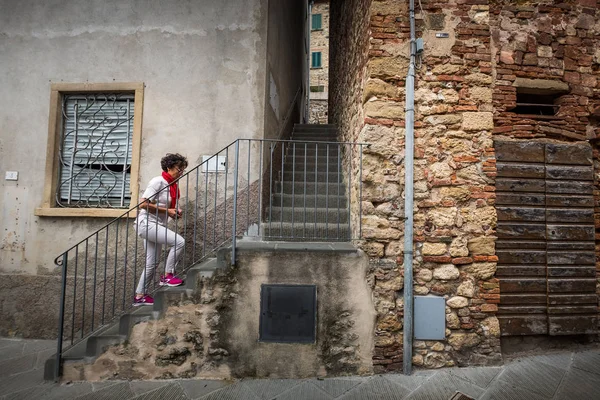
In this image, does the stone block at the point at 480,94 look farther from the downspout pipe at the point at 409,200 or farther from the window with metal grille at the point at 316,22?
the window with metal grille at the point at 316,22

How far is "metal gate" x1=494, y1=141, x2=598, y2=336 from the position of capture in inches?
129

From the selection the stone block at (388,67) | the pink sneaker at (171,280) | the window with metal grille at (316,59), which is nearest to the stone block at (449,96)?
the stone block at (388,67)

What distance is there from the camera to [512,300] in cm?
328

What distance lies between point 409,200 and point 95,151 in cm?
426

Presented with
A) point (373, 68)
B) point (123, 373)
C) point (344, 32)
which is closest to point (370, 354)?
point (123, 373)

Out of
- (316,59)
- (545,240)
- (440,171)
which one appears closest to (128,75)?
(440,171)

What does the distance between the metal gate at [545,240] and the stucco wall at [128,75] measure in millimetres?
3174

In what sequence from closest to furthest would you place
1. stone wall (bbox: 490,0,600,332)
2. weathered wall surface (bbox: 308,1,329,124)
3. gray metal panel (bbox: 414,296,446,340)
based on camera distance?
gray metal panel (bbox: 414,296,446,340) → stone wall (bbox: 490,0,600,332) → weathered wall surface (bbox: 308,1,329,124)

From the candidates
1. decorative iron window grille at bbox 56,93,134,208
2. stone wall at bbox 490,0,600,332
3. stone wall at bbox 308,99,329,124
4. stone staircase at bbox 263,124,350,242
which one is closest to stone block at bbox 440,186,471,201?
stone wall at bbox 490,0,600,332

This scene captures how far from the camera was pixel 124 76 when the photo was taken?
4.29 metres

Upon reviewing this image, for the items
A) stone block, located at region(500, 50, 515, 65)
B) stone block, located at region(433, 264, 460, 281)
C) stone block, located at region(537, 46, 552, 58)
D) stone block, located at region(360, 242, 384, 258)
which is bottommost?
stone block, located at region(433, 264, 460, 281)

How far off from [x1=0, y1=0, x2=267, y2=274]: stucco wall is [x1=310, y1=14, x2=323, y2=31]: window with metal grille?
1467 cm

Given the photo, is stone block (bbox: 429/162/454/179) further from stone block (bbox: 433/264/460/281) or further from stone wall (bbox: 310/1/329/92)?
stone wall (bbox: 310/1/329/92)

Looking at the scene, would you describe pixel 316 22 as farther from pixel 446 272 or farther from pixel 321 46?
pixel 446 272
